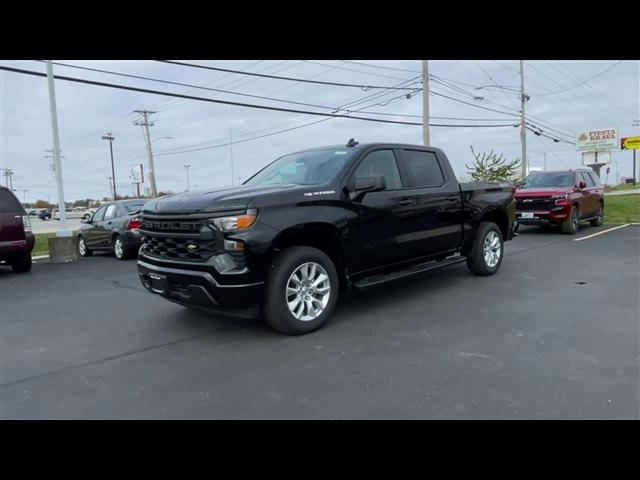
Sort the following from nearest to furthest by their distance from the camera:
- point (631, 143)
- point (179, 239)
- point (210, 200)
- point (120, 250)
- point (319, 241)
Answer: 1. point (210, 200)
2. point (179, 239)
3. point (319, 241)
4. point (120, 250)
5. point (631, 143)

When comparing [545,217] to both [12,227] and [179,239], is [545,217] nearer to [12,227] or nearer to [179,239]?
[179,239]

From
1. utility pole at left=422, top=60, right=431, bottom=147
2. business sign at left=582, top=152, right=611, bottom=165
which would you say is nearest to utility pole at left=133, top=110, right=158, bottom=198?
utility pole at left=422, top=60, right=431, bottom=147

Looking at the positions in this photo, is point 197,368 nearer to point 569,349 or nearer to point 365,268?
point 365,268

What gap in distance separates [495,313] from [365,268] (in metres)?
1.56

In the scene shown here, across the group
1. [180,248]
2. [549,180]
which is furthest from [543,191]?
[180,248]

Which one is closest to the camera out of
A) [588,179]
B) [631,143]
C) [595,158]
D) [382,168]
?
[382,168]

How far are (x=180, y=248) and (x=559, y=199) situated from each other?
440 inches

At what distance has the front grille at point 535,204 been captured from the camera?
1236cm

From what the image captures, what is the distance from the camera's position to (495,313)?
5.10m

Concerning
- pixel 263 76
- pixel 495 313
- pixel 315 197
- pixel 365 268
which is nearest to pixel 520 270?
pixel 495 313

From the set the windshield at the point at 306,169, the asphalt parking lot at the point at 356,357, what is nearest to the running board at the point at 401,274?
the asphalt parking lot at the point at 356,357

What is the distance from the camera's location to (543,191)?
12617 mm

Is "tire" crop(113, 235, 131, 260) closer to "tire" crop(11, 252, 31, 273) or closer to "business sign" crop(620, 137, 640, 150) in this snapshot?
"tire" crop(11, 252, 31, 273)

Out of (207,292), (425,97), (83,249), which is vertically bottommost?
(83,249)
